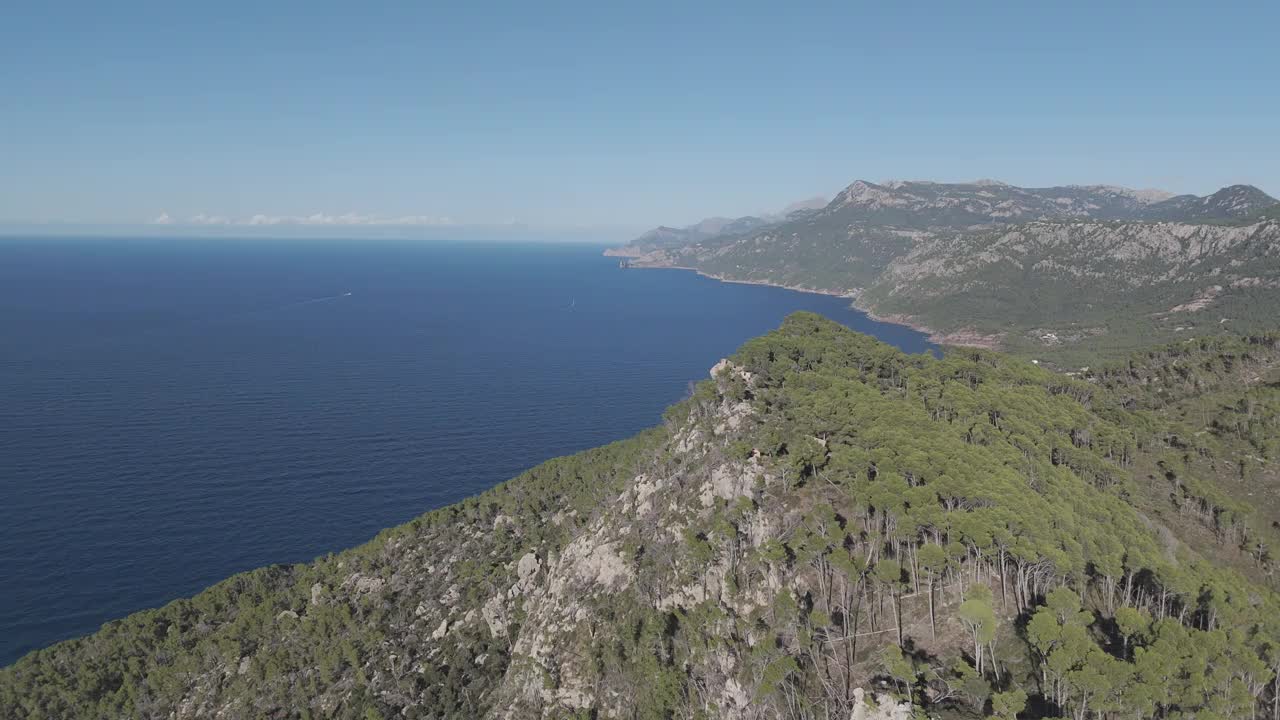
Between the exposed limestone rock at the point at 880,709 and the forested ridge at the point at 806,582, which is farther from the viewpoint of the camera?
the forested ridge at the point at 806,582

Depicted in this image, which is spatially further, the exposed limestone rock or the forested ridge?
A: the forested ridge

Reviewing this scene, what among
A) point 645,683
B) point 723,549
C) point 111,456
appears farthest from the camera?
point 111,456

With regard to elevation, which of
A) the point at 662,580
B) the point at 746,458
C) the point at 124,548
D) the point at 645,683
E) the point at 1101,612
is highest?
the point at 746,458

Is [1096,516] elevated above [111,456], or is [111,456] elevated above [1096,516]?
[1096,516]

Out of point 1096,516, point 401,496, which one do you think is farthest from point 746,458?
point 401,496

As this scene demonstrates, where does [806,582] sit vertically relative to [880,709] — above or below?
below

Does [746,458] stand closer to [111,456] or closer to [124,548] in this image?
[124,548]

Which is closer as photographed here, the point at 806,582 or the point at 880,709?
the point at 880,709

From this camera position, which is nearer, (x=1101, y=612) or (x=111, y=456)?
(x=1101, y=612)
